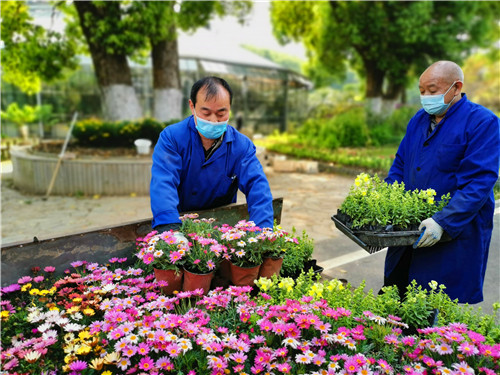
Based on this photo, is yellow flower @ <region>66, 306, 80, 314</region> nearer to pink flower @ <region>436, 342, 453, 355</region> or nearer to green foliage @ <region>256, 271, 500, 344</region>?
green foliage @ <region>256, 271, 500, 344</region>

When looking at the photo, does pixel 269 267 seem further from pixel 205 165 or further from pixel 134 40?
pixel 134 40

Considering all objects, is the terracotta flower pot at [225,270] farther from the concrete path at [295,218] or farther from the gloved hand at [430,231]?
the concrete path at [295,218]

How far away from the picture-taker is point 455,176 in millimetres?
2473

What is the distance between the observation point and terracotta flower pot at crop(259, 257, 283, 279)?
2.01 metres

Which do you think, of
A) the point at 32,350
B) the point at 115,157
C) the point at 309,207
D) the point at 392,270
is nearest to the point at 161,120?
the point at 115,157

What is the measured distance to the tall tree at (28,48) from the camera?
9.92m

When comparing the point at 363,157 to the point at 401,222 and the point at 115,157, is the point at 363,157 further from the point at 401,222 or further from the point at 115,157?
the point at 401,222

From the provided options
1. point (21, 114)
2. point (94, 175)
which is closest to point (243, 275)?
point (94, 175)

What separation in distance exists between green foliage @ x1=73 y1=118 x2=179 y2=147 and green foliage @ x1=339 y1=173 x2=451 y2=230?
7.72 metres

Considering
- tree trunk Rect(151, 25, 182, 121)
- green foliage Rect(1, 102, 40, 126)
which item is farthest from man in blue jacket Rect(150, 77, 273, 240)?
green foliage Rect(1, 102, 40, 126)

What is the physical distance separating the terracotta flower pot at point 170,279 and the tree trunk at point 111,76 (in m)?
8.11

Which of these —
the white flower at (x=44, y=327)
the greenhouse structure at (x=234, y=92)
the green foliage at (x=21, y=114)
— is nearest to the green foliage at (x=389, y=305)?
the white flower at (x=44, y=327)

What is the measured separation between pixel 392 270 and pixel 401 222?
75 cm

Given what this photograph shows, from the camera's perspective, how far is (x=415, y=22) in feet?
43.9
